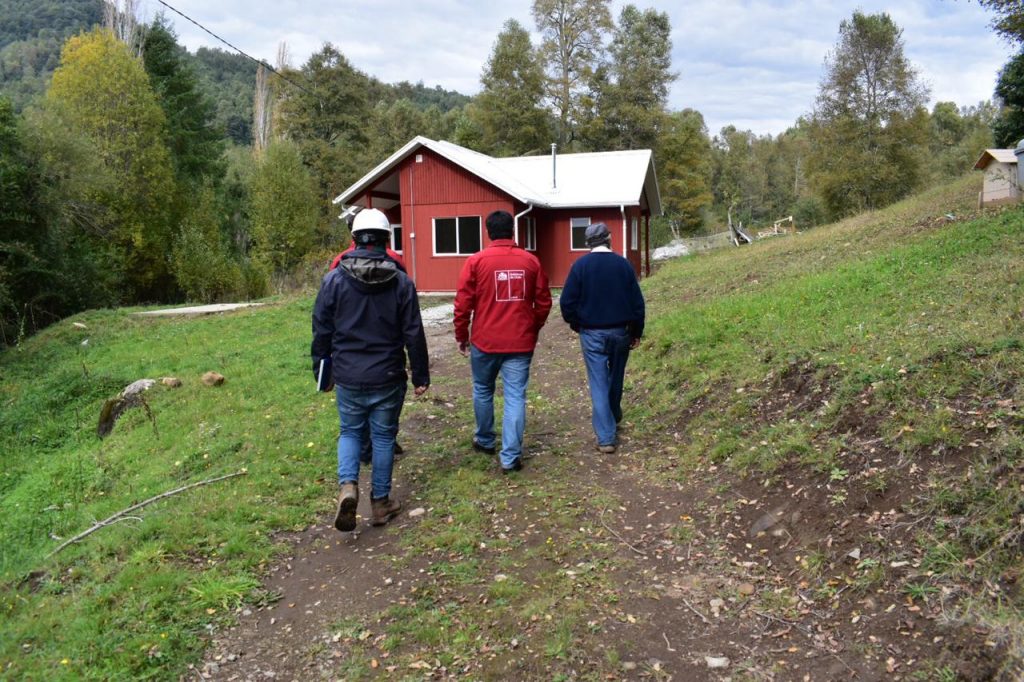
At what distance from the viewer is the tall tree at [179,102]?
107 feet

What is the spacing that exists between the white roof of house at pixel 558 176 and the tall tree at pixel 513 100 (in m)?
15.0

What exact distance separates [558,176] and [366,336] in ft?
68.0

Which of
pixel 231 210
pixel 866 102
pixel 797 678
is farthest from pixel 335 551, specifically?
pixel 231 210

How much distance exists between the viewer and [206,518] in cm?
519

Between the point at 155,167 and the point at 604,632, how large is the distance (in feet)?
92.4

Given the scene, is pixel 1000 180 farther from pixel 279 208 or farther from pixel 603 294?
pixel 279 208

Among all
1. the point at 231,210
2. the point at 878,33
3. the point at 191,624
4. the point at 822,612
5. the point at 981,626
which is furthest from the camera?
the point at 231,210

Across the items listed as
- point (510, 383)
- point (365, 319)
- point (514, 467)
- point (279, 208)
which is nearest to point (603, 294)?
point (510, 383)

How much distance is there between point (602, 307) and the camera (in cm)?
592

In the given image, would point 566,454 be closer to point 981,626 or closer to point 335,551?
point 335,551

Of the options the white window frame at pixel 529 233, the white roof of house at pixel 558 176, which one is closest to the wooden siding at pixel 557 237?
the white window frame at pixel 529 233

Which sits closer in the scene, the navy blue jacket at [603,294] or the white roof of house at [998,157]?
the navy blue jacket at [603,294]

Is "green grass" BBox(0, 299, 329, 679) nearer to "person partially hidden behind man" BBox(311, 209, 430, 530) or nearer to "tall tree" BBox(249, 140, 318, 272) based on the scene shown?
"person partially hidden behind man" BBox(311, 209, 430, 530)

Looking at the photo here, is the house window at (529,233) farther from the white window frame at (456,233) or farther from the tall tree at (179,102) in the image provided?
the tall tree at (179,102)
